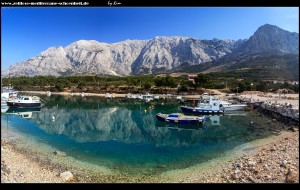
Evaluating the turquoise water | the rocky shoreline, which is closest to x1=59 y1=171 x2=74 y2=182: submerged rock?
the rocky shoreline

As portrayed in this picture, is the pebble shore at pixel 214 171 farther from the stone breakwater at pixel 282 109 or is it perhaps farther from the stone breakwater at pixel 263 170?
the stone breakwater at pixel 282 109

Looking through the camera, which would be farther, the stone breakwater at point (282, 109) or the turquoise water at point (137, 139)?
the stone breakwater at point (282, 109)

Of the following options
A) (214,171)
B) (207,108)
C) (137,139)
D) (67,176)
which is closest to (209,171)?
(214,171)

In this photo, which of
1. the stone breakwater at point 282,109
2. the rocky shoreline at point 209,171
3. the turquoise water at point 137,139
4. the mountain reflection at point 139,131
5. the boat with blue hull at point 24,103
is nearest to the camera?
the rocky shoreline at point 209,171

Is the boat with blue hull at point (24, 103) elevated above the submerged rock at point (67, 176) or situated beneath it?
elevated above

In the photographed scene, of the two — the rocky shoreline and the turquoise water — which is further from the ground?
the rocky shoreline

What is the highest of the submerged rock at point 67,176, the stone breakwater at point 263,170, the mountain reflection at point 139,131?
the stone breakwater at point 263,170

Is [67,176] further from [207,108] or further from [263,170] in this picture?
[207,108]

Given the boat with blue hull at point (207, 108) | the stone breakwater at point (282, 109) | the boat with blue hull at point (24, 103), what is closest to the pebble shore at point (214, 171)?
the stone breakwater at point (282, 109)

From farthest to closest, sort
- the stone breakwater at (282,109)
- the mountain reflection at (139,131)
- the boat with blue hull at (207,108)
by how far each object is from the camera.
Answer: the boat with blue hull at (207,108) → the stone breakwater at (282,109) → the mountain reflection at (139,131)

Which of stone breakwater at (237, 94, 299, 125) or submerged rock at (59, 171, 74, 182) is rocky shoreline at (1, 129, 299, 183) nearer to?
submerged rock at (59, 171, 74, 182)

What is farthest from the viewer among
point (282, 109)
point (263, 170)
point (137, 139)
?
point (282, 109)
